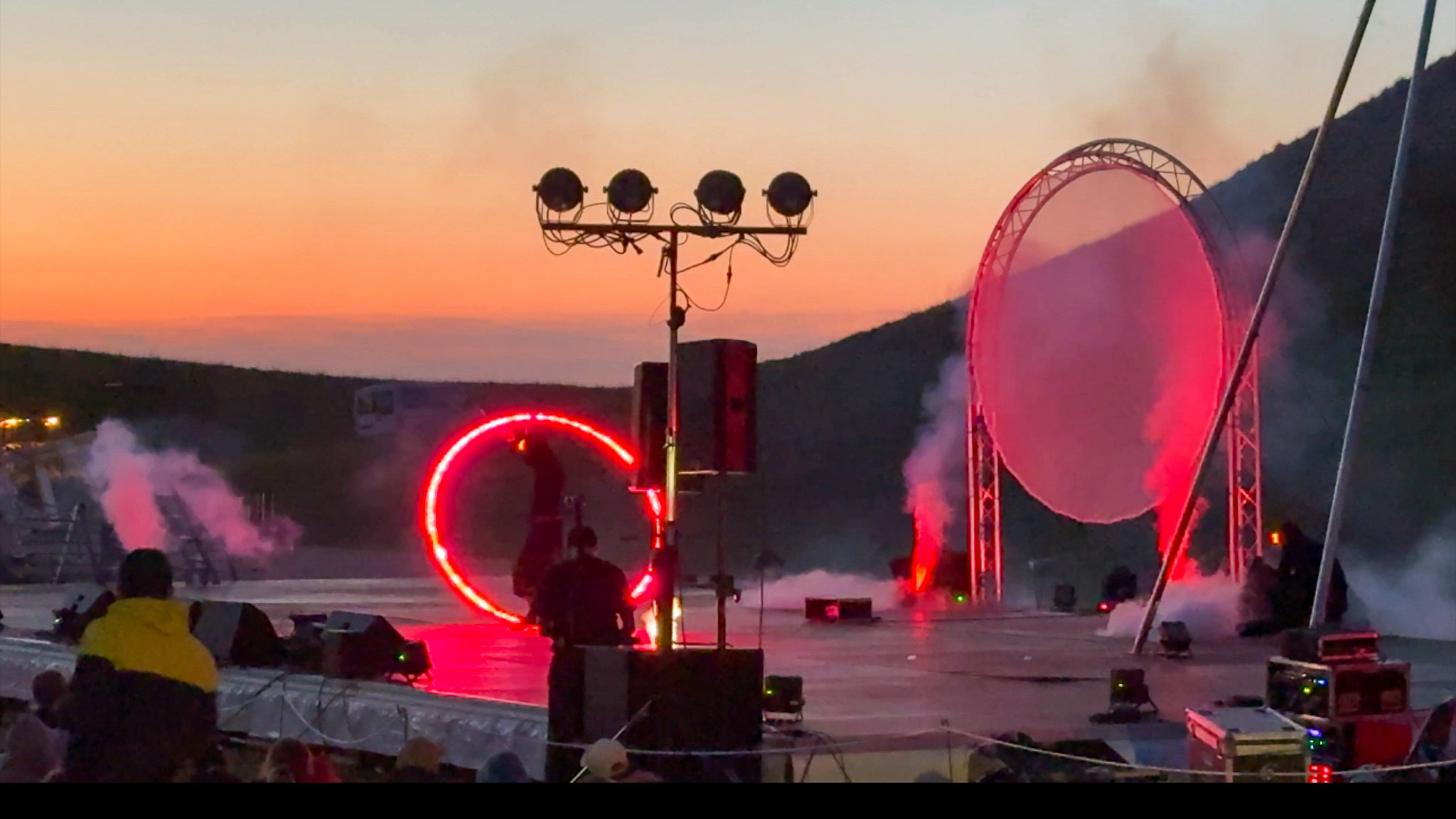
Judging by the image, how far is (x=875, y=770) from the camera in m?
8.05

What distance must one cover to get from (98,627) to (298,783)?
4.29 ft

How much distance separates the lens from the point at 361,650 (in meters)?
10.9

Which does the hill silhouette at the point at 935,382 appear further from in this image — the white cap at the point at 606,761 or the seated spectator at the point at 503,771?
the seated spectator at the point at 503,771

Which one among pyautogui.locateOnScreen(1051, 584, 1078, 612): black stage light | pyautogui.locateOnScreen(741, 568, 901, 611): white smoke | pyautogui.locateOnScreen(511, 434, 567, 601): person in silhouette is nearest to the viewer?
pyautogui.locateOnScreen(511, 434, 567, 601): person in silhouette

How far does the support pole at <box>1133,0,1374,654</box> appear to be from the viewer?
13.4 m

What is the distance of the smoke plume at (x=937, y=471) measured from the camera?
27.4 m

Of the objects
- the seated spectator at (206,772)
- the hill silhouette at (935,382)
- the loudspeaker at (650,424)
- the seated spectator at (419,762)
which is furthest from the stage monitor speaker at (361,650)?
the seated spectator at (419,762)

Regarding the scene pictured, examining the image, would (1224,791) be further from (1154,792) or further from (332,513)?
(332,513)

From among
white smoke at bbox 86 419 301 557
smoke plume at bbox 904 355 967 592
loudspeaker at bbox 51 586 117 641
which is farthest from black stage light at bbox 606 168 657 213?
white smoke at bbox 86 419 301 557

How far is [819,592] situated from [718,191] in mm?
18983

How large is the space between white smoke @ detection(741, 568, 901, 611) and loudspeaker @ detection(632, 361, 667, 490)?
15203 mm

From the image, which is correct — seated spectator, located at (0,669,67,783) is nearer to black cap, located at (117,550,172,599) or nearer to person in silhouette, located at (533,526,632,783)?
black cap, located at (117,550,172,599)

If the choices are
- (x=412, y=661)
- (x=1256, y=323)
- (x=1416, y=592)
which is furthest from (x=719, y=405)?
(x=1416, y=592)

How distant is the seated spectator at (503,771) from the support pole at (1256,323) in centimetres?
998
